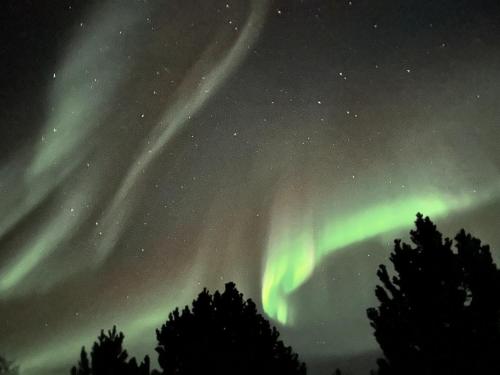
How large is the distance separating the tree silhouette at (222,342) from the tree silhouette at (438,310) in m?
4.85

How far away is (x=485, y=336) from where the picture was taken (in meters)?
11.7

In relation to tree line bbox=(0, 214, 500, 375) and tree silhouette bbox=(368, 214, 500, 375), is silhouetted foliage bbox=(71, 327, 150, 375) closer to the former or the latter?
tree line bbox=(0, 214, 500, 375)

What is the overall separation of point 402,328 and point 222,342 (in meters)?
7.01

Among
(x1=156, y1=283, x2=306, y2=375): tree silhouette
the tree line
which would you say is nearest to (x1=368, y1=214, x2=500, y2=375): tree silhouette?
the tree line

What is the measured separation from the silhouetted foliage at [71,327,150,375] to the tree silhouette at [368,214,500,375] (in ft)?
30.7

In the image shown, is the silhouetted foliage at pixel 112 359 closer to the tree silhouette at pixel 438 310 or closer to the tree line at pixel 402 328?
the tree line at pixel 402 328

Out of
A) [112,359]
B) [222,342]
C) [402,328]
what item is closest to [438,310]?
[402,328]

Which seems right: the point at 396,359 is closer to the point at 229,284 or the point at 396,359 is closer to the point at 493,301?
the point at 493,301

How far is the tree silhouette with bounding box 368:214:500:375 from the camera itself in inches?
461

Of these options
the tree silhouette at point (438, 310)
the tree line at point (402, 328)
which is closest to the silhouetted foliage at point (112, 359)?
the tree line at point (402, 328)

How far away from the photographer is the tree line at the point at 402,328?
11.9m

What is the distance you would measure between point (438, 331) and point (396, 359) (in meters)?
1.58

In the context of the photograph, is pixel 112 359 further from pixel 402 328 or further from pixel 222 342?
pixel 402 328

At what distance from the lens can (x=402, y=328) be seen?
1277 cm
